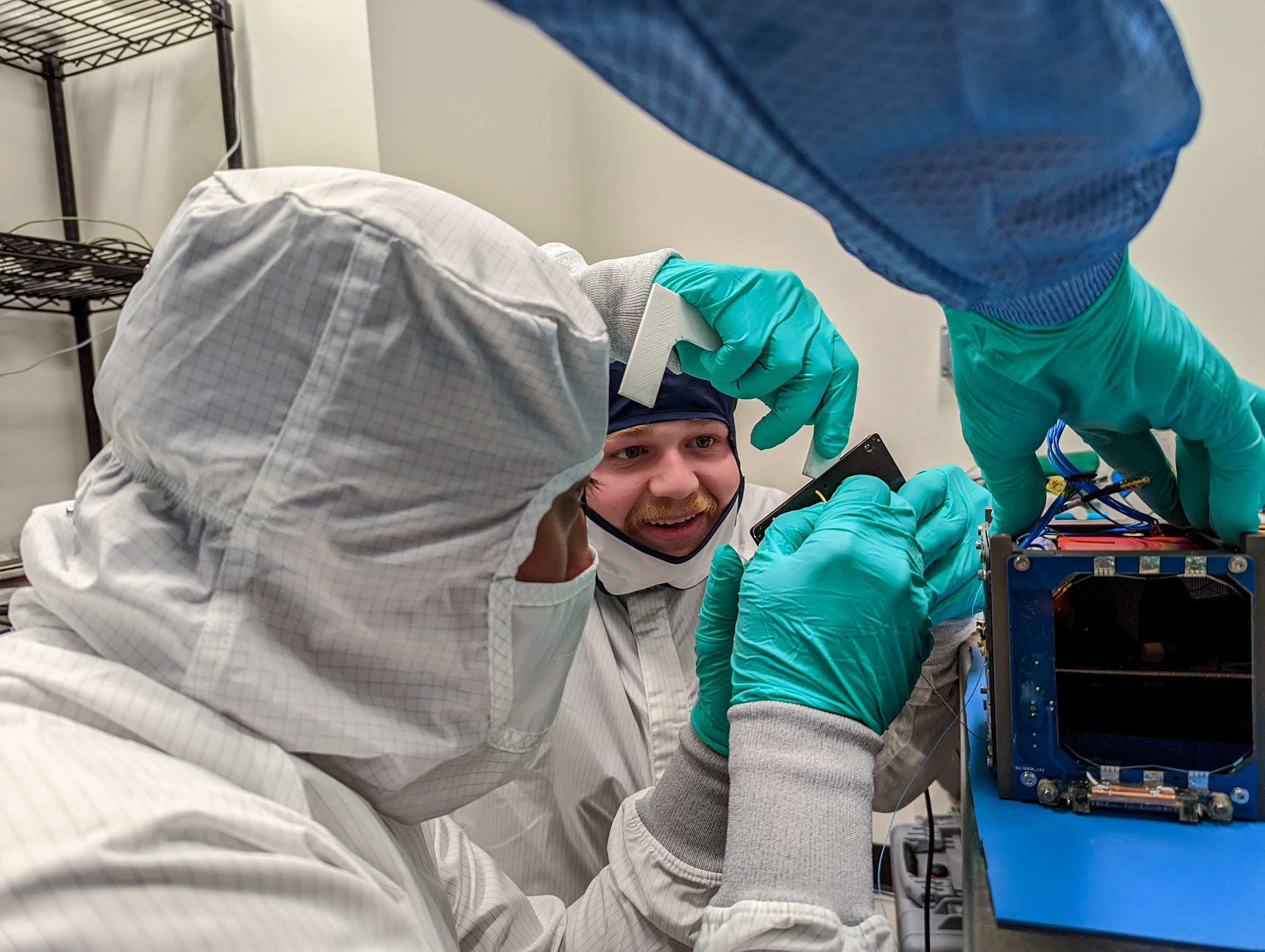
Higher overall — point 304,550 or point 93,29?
point 93,29

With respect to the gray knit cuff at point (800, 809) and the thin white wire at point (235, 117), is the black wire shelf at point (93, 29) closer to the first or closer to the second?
the thin white wire at point (235, 117)

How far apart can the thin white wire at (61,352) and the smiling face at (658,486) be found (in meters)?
1.00

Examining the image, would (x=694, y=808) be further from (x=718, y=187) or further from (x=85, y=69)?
(x=85, y=69)

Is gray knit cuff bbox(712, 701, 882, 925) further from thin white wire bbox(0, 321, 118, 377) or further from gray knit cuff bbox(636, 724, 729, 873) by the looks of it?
thin white wire bbox(0, 321, 118, 377)

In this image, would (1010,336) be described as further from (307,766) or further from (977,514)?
(977,514)

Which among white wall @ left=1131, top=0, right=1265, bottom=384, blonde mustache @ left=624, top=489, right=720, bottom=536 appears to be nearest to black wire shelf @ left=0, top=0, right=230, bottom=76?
blonde mustache @ left=624, top=489, right=720, bottom=536

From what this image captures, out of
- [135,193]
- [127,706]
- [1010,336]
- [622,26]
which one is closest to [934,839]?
[1010,336]

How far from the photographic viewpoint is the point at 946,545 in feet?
3.58

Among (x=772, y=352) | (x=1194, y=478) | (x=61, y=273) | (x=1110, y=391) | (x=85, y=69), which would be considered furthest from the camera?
(x=85, y=69)

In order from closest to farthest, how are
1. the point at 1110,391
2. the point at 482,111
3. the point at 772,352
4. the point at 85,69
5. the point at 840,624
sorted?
the point at 1110,391, the point at 840,624, the point at 772,352, the point at 85,69, the point at 482,111

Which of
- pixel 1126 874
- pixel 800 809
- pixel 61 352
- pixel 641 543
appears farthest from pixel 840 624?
pixel 61 352

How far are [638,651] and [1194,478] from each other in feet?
2.92

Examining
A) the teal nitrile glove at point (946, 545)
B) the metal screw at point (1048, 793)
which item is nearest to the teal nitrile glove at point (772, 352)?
the teal nitrile glove at point (946, 545)

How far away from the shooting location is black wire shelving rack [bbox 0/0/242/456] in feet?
4.51
